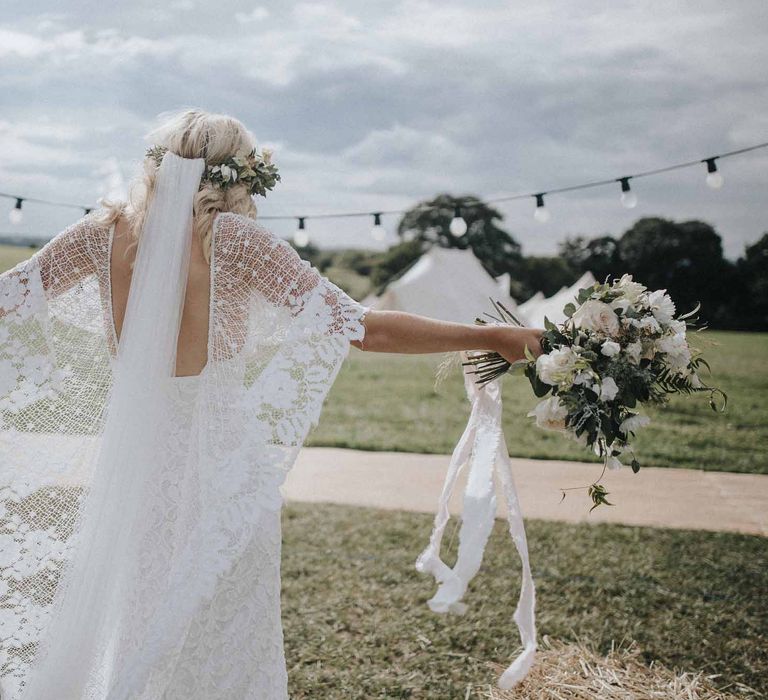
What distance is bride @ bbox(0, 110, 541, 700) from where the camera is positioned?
2.00 meters

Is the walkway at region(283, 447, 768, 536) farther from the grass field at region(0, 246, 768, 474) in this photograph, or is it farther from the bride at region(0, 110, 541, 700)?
the bride at region(0, 110, 541, 700)

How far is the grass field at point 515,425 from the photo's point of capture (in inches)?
286

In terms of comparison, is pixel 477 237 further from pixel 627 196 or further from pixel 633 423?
pixel 633 423

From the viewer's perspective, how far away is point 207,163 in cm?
222

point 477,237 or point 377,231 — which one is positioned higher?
point 477,237

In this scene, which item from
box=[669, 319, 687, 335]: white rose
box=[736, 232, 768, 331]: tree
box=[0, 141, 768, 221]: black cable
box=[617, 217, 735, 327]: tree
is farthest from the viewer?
box=[617, 217, 735, 327]: tree

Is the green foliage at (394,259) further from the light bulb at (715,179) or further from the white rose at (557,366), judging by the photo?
the white rose at (557,366)

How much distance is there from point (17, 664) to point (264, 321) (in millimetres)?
1265

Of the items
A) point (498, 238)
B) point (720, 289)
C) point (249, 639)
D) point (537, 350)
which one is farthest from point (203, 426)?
point (498, 238)

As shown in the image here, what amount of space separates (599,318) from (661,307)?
0.67ft

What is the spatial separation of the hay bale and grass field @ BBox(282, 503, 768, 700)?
9 centimetres

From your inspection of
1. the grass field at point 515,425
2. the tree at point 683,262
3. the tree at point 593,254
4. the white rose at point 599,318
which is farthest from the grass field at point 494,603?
the tree at point 593,254

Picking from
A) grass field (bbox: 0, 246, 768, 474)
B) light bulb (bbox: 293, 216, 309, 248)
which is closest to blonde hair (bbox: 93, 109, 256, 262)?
grass field (bbox: 0, 246, 768, 474)

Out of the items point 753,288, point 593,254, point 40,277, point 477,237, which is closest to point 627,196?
point 40,277
